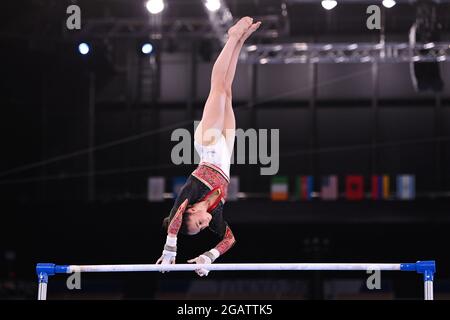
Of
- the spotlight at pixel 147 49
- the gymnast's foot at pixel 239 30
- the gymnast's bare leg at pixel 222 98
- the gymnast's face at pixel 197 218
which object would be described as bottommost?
the gymnast's face at pixel 197 218

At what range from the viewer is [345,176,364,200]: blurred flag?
13391 millimetres

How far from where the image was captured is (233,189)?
13.4m

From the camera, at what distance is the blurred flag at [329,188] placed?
1339 centimetres

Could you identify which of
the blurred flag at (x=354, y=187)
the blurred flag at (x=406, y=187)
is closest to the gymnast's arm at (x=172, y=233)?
the blurred flag at (x=354, y=187)

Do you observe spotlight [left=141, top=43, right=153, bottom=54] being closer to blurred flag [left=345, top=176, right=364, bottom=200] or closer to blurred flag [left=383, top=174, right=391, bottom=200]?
blurred flag [left=345, top=176, right=364, bottom=200]

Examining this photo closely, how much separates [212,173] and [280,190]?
21.7 ft

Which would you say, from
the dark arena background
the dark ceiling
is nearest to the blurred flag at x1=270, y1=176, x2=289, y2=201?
the dark arena background

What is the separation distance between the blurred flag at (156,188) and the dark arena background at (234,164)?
25mm

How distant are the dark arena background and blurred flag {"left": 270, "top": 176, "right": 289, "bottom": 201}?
0.02 metres

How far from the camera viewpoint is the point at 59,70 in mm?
14172

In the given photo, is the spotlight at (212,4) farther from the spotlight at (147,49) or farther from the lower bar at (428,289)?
the lower bar at (428,289)

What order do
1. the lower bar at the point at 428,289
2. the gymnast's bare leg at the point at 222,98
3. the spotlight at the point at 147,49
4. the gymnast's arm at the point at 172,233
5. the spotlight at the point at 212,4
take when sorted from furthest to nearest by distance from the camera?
1. the spotlight at the point at 147,49
2. the spotlight at the point at 212,4
3. the gymnast's bare leg at the point at 222,98
4. the gymnast's arm at the point at 172,233
5. the lower bar at the point at 428,289

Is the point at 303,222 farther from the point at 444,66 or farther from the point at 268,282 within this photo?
the point at 444,66
